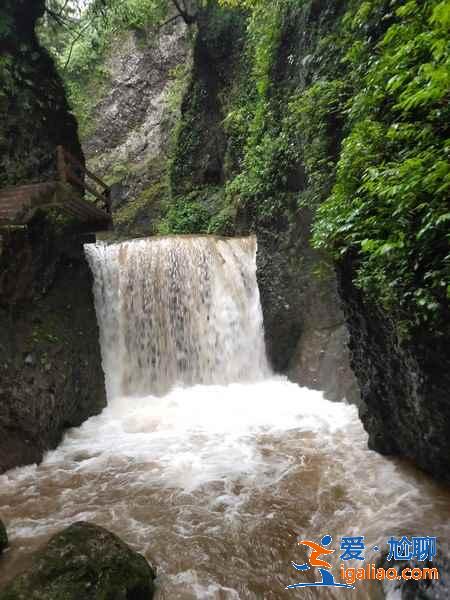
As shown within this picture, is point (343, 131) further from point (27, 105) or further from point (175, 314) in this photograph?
point (27, 105)

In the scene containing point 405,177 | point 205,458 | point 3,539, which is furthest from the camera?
point 205,458

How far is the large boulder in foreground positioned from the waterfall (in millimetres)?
6143

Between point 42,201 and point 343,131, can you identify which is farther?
point 42,201

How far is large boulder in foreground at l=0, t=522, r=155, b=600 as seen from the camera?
2863mm

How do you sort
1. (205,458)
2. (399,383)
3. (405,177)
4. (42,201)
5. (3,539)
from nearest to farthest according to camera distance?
1. (405,177)
2. (3,539)
3. (399,383)
4. (205,458)
5. (42,201)

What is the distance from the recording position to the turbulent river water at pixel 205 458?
3.84 metres

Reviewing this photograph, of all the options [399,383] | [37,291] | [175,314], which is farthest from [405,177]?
[175,314]

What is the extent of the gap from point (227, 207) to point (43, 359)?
877cm

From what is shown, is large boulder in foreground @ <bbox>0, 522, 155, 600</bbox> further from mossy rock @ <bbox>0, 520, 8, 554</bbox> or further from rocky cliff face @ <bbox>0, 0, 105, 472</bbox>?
rocky cliff face @ <bbox>0, 0, 105, 472</bbox>

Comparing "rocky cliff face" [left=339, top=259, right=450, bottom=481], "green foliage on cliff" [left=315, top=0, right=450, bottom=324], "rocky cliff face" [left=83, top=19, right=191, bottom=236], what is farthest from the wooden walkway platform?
"rocky cliff face" [left=83, top=19, right=191, bottom=236]

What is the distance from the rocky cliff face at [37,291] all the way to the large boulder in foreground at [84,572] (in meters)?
3.12

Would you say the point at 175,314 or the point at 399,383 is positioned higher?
the point at 175,314

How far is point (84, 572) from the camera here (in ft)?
9.81

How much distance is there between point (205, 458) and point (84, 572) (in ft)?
9.55
